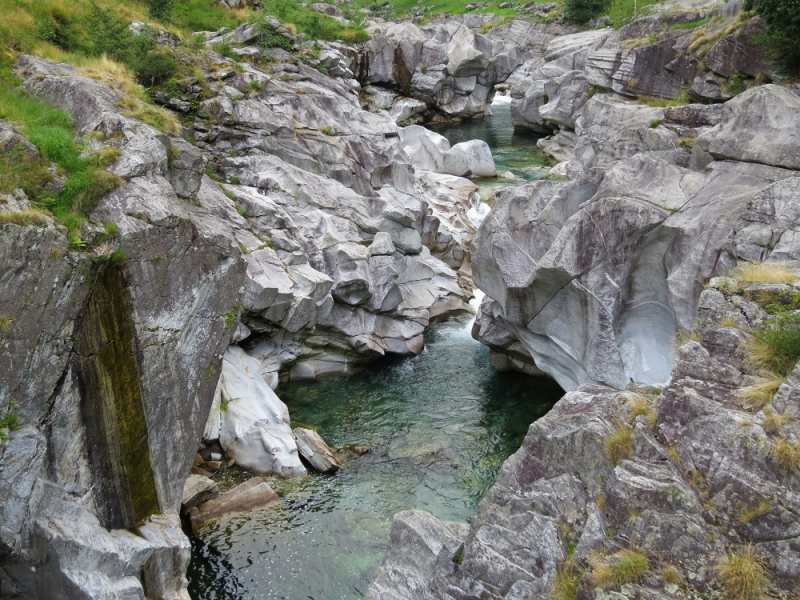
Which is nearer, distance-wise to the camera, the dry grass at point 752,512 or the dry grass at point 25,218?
the dry grass at point 752,512

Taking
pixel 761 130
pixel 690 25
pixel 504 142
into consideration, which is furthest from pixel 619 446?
pixel 504 142

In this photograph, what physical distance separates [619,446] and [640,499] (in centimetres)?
108

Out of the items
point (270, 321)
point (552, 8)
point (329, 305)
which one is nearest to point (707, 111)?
point (329, 305)

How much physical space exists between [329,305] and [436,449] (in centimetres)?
793

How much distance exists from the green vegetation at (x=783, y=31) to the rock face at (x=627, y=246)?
8.06 metres

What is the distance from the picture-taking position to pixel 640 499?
33.6ft

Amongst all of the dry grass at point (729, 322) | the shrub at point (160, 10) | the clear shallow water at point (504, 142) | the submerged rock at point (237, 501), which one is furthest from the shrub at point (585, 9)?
the submerged rock at point (237, 501)

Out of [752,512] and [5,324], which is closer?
[752,512]

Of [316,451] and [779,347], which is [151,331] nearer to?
[316,451]

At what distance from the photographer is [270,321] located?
24.8m

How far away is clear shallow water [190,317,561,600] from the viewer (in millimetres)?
15992

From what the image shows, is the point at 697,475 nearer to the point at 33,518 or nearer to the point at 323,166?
the point at 33,518

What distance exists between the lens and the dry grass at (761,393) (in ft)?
35.1

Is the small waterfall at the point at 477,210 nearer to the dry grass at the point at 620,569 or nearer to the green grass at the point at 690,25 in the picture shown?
the green grass at the point at 690,25
